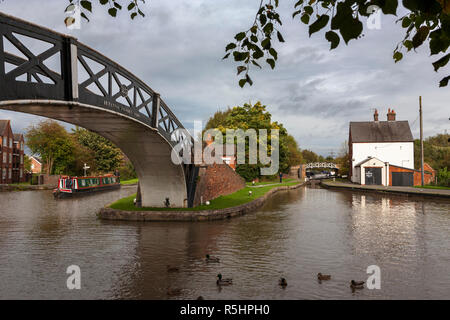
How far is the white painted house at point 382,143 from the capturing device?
2106 inches

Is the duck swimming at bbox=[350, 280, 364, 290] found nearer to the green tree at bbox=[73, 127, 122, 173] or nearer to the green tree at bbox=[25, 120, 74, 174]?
the green tree at bbox=[25, 120, 74, 174]

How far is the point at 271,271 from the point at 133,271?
3.94m

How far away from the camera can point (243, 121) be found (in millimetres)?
52594

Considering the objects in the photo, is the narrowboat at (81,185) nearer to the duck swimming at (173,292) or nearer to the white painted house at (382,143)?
the duck swimming at (173,292)

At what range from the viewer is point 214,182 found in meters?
26.7

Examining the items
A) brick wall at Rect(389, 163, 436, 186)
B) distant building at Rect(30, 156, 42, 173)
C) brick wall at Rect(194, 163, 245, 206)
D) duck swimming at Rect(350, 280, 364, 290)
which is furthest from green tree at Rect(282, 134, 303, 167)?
Result: distant building at Rect(30, 156, 42, 173)

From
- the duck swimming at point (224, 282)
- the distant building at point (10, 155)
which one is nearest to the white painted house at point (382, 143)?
the duck swimming at point (224, 282)

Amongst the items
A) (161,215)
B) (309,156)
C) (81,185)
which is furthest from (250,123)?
(309,156)

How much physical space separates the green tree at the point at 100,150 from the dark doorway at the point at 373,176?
1603 inches

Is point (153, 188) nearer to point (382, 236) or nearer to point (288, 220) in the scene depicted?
point (288, 220)

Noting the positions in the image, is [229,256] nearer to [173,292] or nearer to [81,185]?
[173,292]

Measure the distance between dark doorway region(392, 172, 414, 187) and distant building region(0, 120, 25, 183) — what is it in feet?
185
